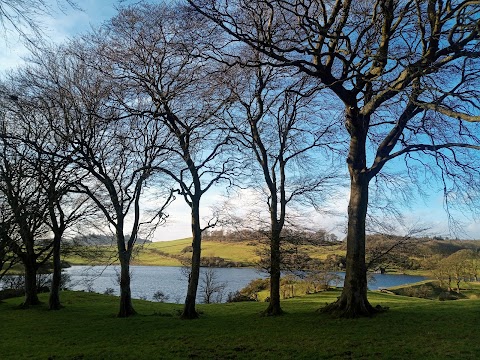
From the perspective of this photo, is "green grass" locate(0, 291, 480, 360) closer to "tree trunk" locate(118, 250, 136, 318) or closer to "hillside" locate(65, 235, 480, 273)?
"tree trunk" locate(118, 250, 136, 318)

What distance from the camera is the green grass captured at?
805cm

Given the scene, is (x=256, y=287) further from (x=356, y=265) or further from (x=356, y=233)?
(x=356, y=233)

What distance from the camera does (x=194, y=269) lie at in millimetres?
15266

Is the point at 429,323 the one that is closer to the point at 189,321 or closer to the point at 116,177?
the point at 189,321

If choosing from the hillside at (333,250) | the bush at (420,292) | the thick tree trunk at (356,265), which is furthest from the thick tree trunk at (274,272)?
the bush at (420,292)

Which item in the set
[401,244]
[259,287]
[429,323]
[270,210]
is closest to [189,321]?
[270,210]

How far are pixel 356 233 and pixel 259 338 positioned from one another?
178 inches

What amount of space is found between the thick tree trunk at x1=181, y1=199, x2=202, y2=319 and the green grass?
630 mm

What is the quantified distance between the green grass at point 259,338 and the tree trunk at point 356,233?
20.6 inches

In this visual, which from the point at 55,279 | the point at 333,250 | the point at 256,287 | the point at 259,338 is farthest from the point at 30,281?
the point at 256,287

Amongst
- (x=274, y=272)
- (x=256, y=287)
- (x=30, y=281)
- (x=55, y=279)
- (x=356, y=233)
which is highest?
(x=356, y=233)

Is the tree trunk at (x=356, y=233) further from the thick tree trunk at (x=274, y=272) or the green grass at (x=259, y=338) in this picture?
the thick tree trunk at (x=274, y=272)

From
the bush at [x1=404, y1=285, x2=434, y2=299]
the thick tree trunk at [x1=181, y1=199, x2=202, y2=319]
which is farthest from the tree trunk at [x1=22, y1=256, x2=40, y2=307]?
the bush at [x1=404, y1=285, x2=434, y2=299]

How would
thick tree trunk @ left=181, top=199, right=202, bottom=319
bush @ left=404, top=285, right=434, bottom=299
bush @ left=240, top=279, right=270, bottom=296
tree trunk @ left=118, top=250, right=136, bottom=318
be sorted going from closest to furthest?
1. thick tree trunk @ left=181, top=199, right=202, bottom=319
2. tree trunk @ left=118, top=250, right=136, bottom=318
3. bush @ left=404, top=285, right=434, bottom=299
4. bush @ left=240, top=279, right=270, bottom=296
